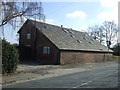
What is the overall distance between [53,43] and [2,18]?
1916 cm

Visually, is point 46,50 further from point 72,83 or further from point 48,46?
point 72,83

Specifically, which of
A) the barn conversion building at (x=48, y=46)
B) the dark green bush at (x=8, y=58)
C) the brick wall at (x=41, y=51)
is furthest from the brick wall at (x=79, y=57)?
the dark green bush at (x=8, y=58)

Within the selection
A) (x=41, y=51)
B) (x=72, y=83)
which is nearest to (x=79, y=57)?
(x=41, y=51)

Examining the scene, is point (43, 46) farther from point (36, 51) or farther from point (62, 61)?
point (62, 61)

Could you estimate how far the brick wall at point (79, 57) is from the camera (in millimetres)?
38312

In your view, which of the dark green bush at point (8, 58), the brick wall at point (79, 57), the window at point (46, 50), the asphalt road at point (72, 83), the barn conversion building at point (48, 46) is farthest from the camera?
the window at point (46, 50)

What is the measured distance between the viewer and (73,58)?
4112 centimetres

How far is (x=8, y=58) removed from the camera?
69.0 feet

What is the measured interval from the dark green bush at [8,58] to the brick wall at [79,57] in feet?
53.4

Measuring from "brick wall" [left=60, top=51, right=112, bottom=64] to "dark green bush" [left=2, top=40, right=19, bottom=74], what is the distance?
16.3 meters

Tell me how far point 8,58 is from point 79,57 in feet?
77.6

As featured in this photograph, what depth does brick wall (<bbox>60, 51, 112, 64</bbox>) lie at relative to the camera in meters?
38.3

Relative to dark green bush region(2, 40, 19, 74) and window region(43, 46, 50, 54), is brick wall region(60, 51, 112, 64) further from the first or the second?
dark green bush region(2, 40, 19, 74)

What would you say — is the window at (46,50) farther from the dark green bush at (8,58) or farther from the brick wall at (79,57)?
the dark green bush at (8,58)
